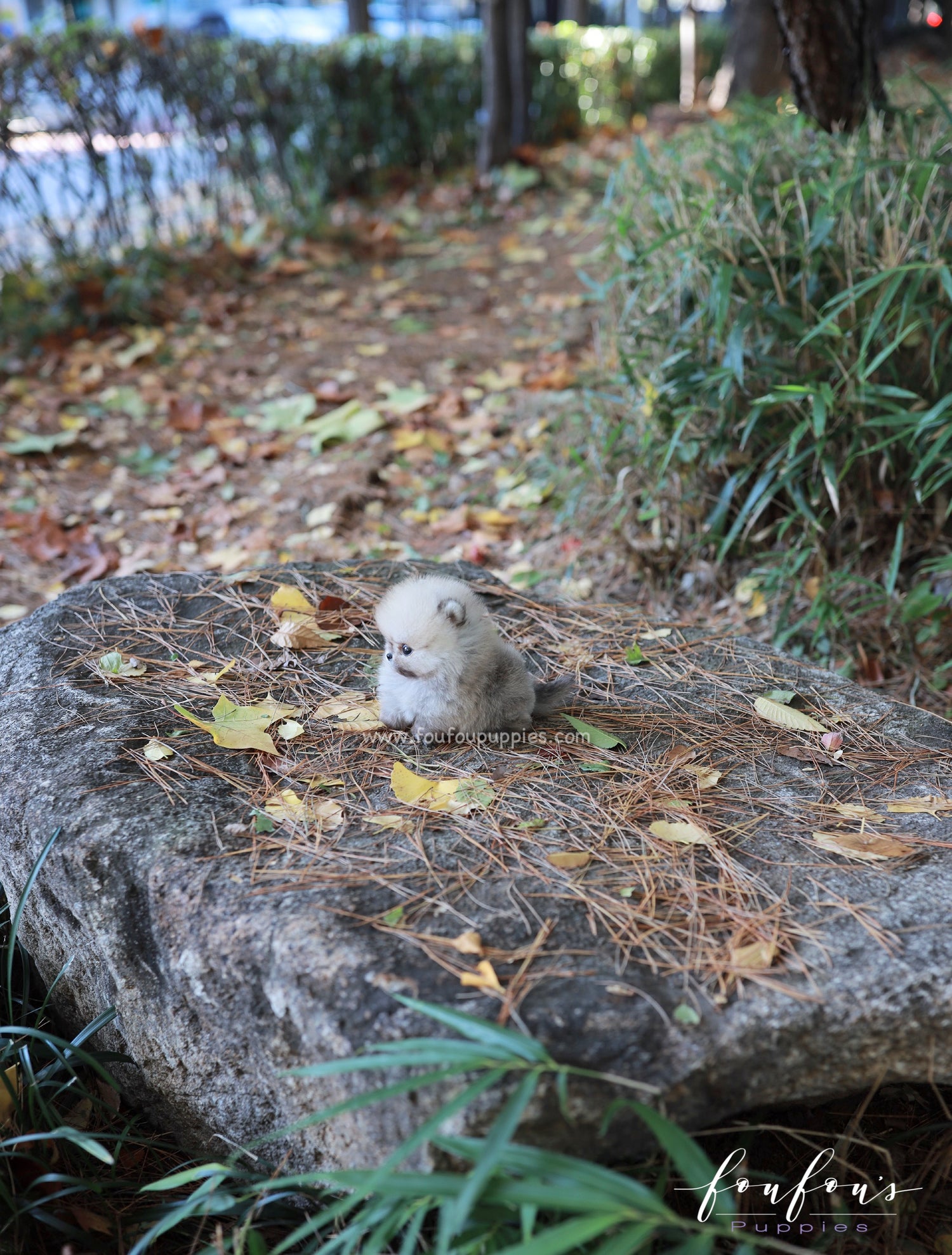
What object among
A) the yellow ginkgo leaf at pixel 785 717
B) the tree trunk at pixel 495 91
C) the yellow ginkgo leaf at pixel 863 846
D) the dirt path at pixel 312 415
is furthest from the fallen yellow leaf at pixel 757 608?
the tree trunk at pixel 495 91

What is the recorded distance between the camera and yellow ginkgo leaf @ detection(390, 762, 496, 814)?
2.26 m

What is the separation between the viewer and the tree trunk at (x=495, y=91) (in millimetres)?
8984

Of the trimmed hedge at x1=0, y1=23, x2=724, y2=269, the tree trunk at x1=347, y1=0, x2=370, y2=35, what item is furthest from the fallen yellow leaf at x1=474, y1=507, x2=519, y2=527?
the tree trunk at x1=347, y1=0, x2=370, y2=35

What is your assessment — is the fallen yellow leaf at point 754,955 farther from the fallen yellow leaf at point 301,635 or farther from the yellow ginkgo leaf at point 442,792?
the fallen yellow leaf at point 301,635

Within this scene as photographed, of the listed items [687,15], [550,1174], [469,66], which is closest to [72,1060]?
[550,1174]

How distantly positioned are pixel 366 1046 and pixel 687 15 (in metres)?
14.6

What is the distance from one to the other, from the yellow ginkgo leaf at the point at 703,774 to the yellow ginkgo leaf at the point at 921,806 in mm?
407

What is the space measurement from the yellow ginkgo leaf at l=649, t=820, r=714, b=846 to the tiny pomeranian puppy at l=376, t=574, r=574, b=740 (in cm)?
53

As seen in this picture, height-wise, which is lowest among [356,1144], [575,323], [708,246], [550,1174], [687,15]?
[356,1144]

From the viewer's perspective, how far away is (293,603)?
3.10 metres

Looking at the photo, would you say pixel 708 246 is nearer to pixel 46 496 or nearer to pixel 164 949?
pixel 164 949

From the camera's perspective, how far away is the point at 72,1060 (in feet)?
7.34

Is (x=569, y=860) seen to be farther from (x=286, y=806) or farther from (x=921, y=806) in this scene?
(x=921, y=806)

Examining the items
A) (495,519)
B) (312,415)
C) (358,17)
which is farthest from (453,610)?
(358,17)
